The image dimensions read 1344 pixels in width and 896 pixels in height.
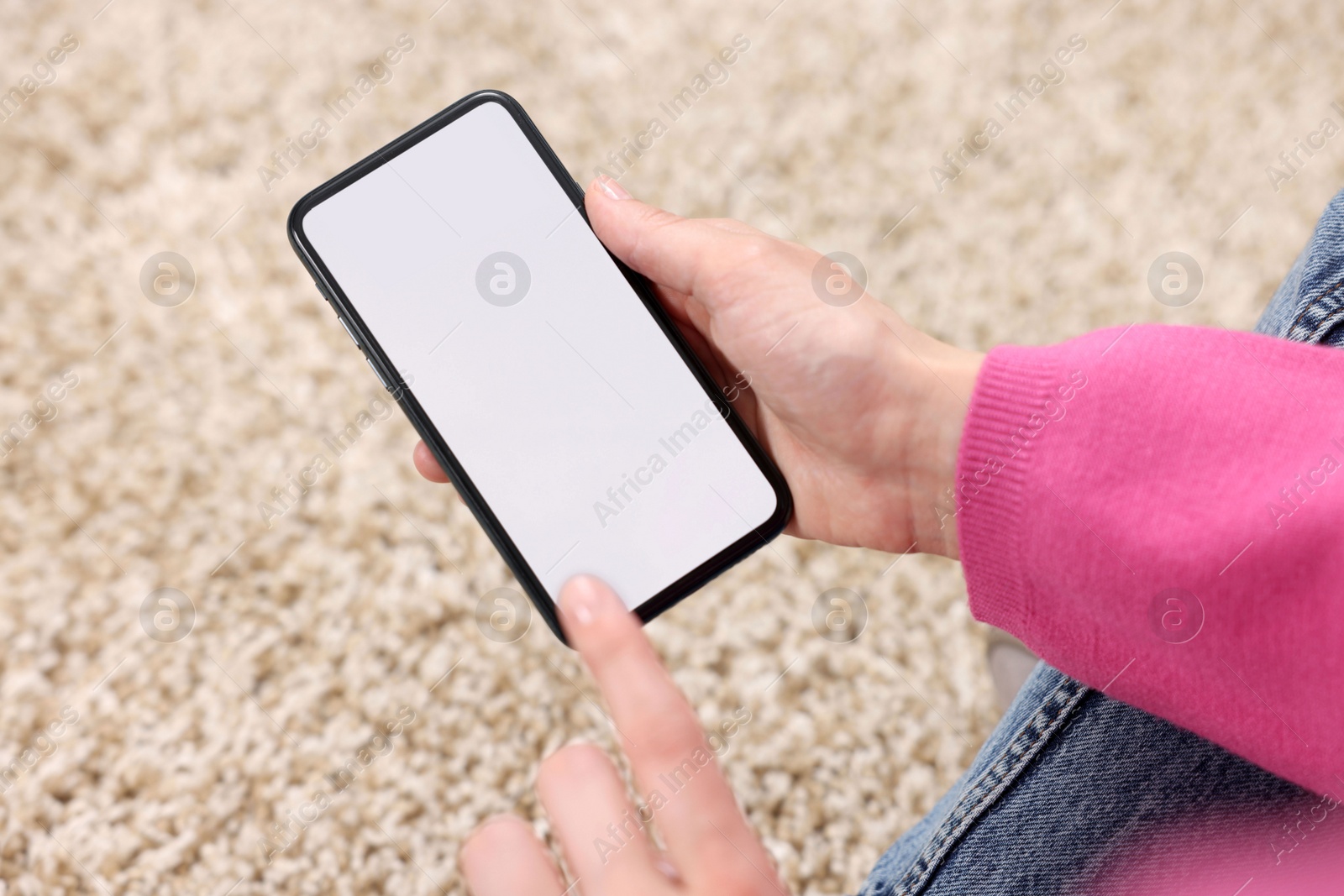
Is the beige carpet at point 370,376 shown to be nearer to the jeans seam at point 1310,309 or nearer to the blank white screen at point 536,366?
the blank white screen at point 536,366

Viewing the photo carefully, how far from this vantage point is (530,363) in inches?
25.6

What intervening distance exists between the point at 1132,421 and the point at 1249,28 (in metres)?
0.96

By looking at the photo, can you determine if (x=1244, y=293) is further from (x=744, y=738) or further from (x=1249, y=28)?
(x=744, y=738)

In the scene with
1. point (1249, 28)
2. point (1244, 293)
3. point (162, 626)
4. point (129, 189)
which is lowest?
point (1244, 293)

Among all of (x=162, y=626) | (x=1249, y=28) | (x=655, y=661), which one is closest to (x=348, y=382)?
(x=162, y=626)

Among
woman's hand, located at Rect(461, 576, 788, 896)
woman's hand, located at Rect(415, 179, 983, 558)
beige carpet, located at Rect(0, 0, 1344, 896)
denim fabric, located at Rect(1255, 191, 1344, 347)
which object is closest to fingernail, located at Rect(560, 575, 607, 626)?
woman's hand, located at Rect(461, 576, 788, 896)

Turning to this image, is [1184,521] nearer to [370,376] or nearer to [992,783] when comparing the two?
[992,783]

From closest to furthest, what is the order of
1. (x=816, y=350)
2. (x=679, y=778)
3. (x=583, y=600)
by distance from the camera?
(x=679, y=778)
(x=583, y=600)
(x=816, y=350)

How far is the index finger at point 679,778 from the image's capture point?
0.40 m

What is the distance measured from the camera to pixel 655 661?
0.45 meters

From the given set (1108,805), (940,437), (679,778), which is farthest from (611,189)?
(1108,805)

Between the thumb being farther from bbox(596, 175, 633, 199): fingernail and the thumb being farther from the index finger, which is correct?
the index finger

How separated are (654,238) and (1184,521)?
40 cm

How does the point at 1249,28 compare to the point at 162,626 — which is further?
the point at 1249,28
